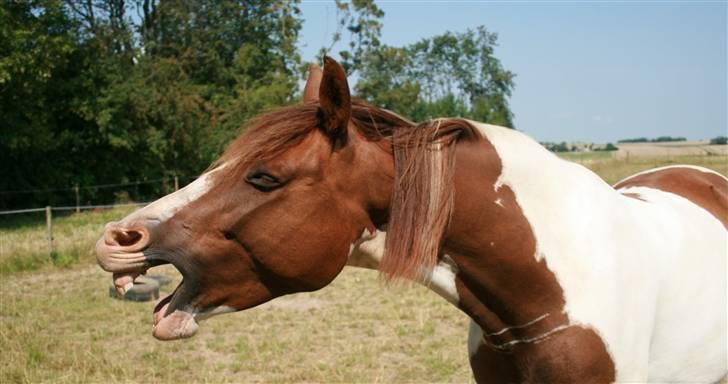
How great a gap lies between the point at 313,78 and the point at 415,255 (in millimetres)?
907

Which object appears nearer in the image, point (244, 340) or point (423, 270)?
point (423, 270)

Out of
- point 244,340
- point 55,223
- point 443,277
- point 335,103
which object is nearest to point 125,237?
point 335,103

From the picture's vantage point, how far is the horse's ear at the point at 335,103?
1.89 meters

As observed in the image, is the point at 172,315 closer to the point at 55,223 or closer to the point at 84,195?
the point at 55,223

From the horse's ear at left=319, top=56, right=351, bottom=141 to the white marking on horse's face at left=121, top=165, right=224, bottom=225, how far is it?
1.33 ft

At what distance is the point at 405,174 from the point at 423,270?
342 millimetres

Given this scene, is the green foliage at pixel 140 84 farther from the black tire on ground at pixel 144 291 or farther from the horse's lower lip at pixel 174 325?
the horse's lower lip at pixel 174 325

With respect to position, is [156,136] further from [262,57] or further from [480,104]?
[480,104]

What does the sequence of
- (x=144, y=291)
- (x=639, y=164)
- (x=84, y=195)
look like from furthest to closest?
(x=639, y=164) → (x=84, y=195) → (x=144, y=291)

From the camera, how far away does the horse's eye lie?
1946mm

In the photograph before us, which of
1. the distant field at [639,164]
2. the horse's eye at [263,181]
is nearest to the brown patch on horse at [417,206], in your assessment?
the horse's eye at [263,181]

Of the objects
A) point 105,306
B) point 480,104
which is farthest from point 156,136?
point 480,104

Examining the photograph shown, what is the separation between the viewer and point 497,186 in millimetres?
2053

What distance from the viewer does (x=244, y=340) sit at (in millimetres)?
6637
